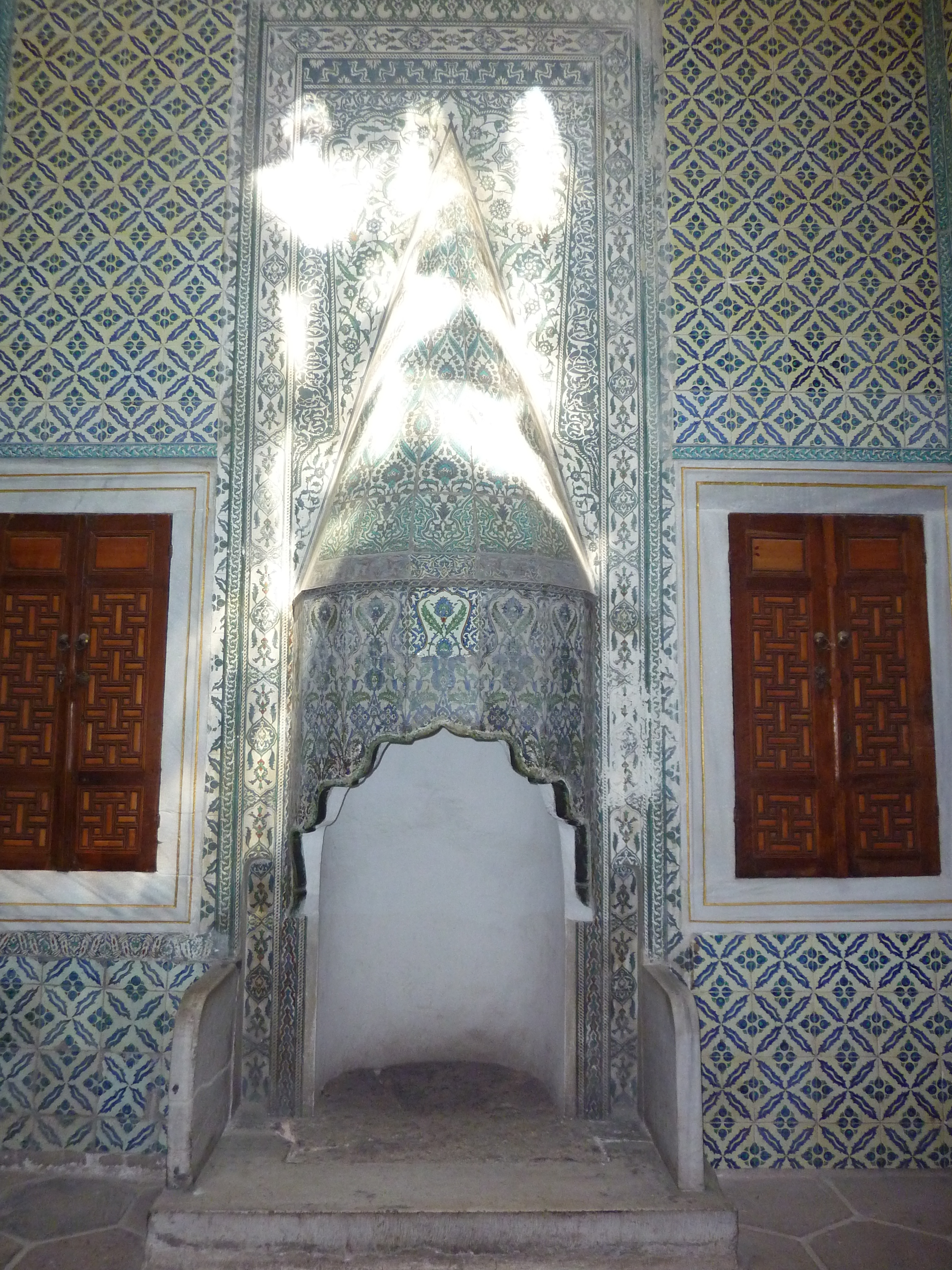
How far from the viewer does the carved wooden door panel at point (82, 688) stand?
345 cm

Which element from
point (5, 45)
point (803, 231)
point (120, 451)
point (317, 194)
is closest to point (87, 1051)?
point (120, 451)

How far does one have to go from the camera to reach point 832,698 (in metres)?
3.51

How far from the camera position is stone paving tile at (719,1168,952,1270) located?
111 inches

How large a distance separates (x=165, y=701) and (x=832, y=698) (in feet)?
7.84

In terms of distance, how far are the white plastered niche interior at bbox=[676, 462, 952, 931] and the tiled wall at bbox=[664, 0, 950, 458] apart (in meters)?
0.13

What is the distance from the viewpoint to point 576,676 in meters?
3.09

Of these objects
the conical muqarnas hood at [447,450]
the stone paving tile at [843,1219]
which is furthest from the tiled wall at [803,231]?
the stone paving tile at [843,1219]

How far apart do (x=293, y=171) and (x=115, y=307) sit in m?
0.85

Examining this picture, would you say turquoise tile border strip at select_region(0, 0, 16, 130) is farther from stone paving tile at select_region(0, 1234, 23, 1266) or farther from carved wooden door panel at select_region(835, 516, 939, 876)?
stone paving tile at select_region(0, 1234, 23, 1266)

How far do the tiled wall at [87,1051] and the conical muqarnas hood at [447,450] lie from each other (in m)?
1.53

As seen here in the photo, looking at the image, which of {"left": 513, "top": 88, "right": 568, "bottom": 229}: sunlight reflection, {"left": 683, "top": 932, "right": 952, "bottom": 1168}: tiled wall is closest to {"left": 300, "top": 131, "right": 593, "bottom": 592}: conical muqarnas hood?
{"left": 513, "top": 88, "right": 568, "bottom": 229}: sunlight reflection

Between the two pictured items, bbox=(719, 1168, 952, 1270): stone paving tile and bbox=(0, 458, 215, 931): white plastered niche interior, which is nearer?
bbox=(719, 1168, 952, 1270): stone paving tile

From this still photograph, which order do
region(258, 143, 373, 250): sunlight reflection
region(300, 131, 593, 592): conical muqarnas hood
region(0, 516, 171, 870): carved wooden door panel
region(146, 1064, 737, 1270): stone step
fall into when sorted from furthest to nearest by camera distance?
region(258, 143, 373, 250): sunlight reflection < region(0, 516, 171, 870): carved wooden door panel < region(300, 131, 593, 592): conical muqarnas hood < region(146, 1064, 737, 1270): stone step

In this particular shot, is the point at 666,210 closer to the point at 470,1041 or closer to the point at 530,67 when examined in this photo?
the point at 530,67
